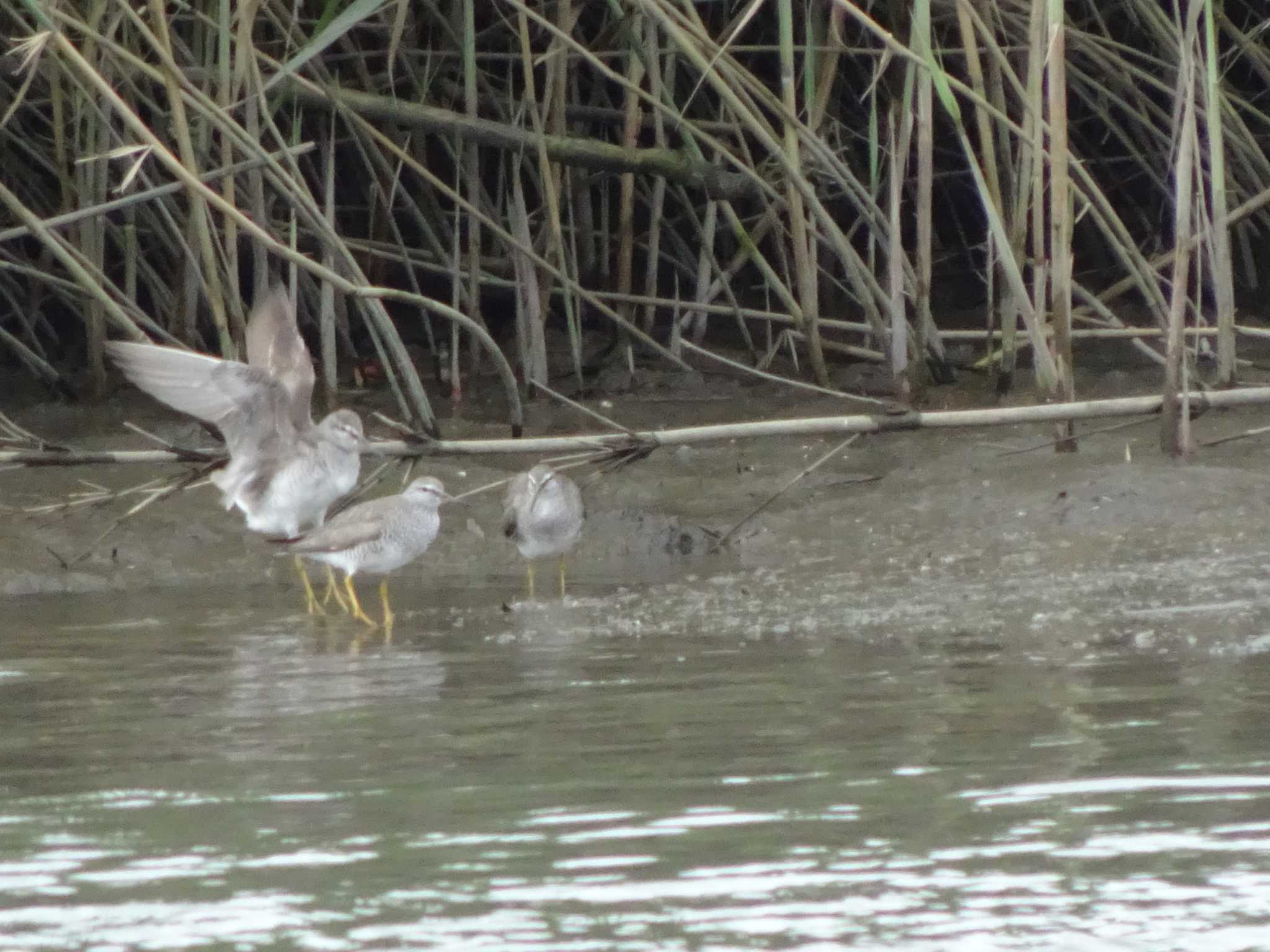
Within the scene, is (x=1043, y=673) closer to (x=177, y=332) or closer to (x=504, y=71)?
(x=177, y=332)

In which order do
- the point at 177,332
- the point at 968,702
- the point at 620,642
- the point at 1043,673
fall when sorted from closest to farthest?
the point at 968,702, the point at 1043,673, the point at 620,642, the point at 177,332

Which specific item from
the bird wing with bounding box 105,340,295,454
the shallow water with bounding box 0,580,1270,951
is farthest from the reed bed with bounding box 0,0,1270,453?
the shallow water with bounding box 0,580,1270,951

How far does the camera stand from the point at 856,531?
6699 mm

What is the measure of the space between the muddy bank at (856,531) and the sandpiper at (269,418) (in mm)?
438

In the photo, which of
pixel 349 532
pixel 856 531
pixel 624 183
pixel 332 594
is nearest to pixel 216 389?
pixel 349 532

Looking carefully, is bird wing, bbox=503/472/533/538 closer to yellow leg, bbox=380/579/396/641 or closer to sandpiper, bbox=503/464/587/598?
sandpiper, bbox=503/464/587/598

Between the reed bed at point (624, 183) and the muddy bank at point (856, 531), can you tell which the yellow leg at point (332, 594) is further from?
the reed bed at point (624, 183)

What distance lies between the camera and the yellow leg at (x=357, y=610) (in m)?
6.20

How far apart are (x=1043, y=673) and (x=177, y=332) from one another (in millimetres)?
4386

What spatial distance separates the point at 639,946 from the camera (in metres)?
2.88

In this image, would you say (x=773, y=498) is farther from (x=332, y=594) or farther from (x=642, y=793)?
(x=642, y=793)

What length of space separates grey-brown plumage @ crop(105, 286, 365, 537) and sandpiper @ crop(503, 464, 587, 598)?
0.53m

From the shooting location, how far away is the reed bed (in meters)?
6.35

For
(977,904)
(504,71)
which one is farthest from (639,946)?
(504,71)
